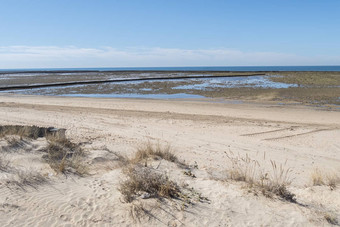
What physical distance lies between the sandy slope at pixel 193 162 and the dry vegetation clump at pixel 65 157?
238mm

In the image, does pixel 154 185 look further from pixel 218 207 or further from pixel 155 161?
pixel 155 161

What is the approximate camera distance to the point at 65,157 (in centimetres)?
716

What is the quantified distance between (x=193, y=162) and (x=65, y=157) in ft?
11.0

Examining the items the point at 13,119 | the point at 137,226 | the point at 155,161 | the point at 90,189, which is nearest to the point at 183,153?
the point at 155,161

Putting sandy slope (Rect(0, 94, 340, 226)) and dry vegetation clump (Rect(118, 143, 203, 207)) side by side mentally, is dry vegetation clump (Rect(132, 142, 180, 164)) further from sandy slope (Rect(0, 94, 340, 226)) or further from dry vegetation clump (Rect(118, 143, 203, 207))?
dry vegetation clump (Rect(118, 143, 203, 207))

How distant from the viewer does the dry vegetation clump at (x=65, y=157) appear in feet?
20.4

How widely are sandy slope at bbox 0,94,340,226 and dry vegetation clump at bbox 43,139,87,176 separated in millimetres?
238

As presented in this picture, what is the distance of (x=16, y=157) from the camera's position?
23.1 feet

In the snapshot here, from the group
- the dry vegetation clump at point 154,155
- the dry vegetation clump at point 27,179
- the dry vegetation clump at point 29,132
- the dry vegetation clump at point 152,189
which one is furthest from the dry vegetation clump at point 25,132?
the dry vegetation clump at point 152,189

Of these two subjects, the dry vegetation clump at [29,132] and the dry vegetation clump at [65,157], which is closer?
the dry vegetation clump at [65,157]

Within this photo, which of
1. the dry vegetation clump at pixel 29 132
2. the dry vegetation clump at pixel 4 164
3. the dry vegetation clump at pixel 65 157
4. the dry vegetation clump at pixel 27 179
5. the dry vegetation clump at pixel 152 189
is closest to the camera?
the dry vegetation clump at pixel 152 189

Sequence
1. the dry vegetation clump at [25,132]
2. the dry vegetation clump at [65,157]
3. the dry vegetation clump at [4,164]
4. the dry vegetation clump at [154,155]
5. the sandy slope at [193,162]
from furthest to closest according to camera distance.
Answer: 1. the dry vegetation clump at [25,132]
2. the dry vegetation clump at [154,155]
3. the dry vegetation clump at [65,157]
4. the dry vegetation clump at [4,164]
5. the sandy slope at [193,162]

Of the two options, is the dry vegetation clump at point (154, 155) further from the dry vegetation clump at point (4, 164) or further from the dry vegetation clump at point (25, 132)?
the dry vegetation clump at point (25, 132)

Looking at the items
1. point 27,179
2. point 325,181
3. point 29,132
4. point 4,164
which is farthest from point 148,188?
point 29,132
